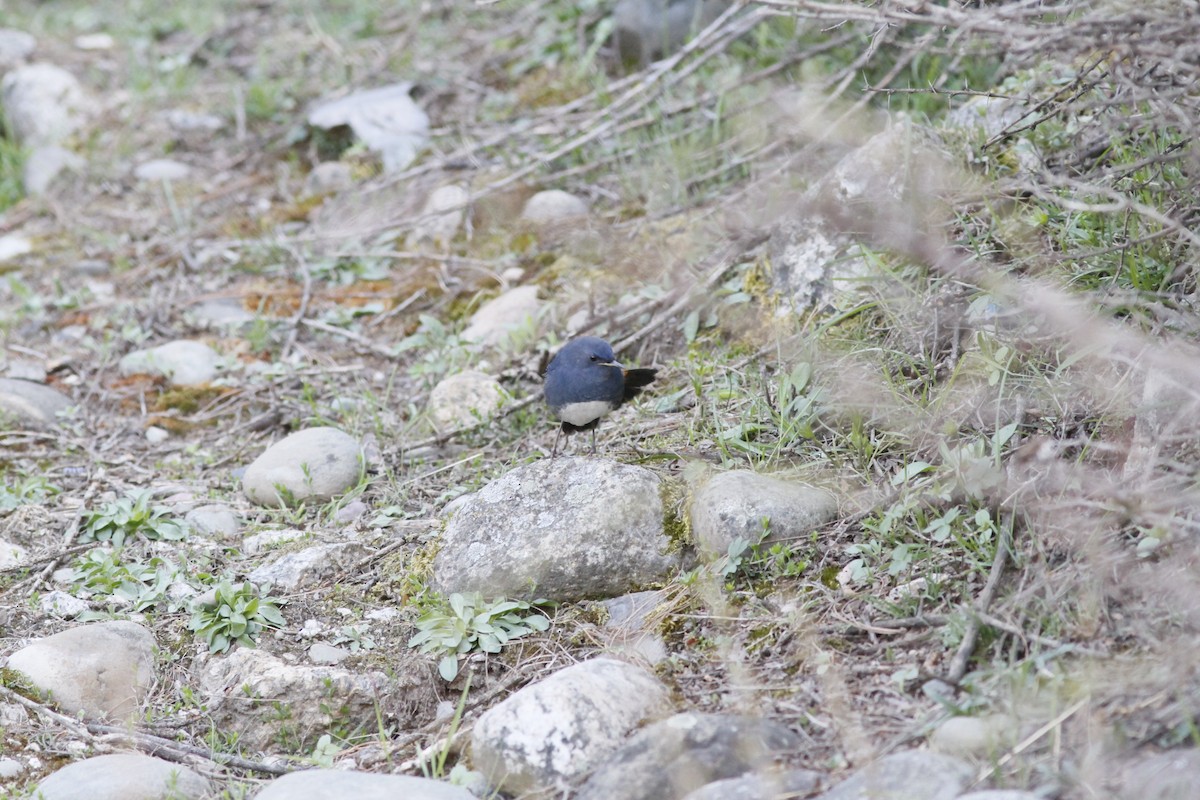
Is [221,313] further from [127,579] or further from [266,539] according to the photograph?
[127,579]

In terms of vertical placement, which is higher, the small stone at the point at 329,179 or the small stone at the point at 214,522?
the small stone at the point at 329,179

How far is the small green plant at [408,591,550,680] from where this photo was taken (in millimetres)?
2994

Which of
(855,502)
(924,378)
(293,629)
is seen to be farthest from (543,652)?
(924,378)

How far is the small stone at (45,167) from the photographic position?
6574mm

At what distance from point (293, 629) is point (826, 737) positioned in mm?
1552

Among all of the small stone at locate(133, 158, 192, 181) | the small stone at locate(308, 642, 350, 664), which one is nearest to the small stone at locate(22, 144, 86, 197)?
the small stone at locate(133, 158, 192, 181)

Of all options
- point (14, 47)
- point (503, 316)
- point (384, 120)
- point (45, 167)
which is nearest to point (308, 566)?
point (503, 316)

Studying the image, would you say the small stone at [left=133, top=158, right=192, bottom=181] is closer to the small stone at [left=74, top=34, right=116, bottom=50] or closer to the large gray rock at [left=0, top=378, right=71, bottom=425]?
the small stone at [left=74, top=34, right=116, bottom=50]

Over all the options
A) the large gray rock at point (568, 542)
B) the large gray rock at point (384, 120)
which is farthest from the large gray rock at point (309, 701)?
the large gray rock at point (384, 120)

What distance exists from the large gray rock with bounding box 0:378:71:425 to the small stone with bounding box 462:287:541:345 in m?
1.69

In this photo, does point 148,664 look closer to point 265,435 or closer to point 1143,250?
point 265,435

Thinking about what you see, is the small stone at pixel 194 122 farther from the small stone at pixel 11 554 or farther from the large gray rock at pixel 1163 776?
the large gray rock at pixel 1163 776

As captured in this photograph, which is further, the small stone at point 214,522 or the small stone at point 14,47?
the small stone at point 14,47

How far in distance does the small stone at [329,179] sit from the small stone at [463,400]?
219 cm
